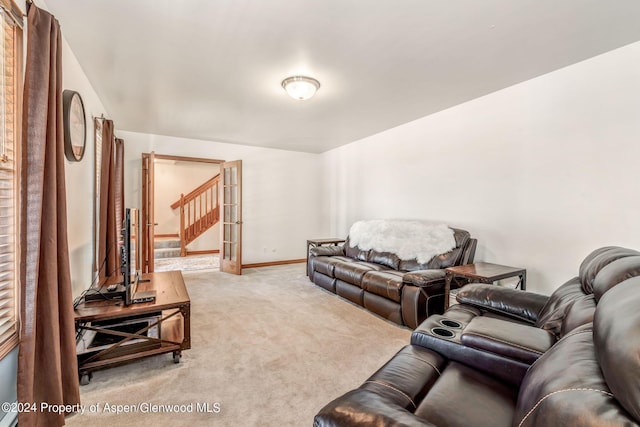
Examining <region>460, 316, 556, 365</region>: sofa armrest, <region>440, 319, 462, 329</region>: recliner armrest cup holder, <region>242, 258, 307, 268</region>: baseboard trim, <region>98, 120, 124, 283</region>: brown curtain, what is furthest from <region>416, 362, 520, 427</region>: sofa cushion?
<region>242, 258, 307, 268</region>: baseboard trim

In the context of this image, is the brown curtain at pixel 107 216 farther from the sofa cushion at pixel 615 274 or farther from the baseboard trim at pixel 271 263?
the sofa cushion at pixel 615 274

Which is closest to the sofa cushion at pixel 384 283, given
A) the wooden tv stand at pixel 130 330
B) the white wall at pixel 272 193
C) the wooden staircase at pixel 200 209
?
the wooden tv stand at pixel 130 330

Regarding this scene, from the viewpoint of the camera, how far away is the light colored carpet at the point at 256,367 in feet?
5.73

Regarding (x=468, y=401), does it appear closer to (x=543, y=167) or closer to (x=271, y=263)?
(x=543, y=167)

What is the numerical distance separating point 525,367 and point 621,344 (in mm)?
716

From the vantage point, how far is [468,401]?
3.79ft

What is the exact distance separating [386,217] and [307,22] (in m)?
3.42

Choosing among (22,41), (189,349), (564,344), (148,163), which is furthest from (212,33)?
(148,163)

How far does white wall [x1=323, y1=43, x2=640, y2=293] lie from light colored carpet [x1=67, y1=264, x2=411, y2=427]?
5.38 feet

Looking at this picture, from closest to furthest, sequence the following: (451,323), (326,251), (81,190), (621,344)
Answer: (621,344)
(451,323)
(81,190)
(326,251)

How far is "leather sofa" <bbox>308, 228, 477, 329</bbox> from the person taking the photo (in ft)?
9.50

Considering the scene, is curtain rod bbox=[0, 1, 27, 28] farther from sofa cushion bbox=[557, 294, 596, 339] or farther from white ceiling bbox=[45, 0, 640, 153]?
sofa cushion bbox=[557, 294, 596, 339]

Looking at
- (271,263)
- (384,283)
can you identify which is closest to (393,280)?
(384,283)

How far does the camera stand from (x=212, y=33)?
224 cm
